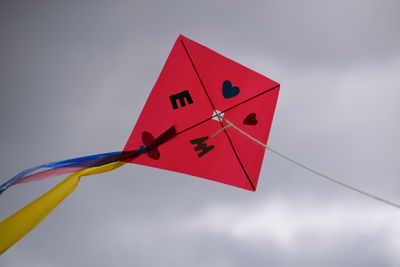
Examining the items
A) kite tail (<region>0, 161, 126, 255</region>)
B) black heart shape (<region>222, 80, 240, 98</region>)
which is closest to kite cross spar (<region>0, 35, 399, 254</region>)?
black heart shape (<region>222, 80, 240, 98</region>)

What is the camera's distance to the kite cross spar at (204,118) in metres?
5.87

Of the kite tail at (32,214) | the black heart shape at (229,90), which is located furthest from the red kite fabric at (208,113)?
the kite tail at (32,214)

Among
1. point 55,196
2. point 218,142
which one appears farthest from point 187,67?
point 55,196

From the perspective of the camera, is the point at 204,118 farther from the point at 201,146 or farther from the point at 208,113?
the point at 201,146

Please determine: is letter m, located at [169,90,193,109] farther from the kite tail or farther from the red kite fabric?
the kite tail

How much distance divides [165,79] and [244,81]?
4.60ft

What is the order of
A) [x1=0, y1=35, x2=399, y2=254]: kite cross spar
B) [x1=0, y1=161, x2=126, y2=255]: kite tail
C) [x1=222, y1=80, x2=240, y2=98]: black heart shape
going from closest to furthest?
[x1=0, y1=161, x2=126, y2=255]: kite tail → [x1=0, y1=35, x2=399, y2=254]: kite cross spar → [x1=222, y1=80, x2=240, y2=98]: black heart shape

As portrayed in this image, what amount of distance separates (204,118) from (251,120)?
0.85 m

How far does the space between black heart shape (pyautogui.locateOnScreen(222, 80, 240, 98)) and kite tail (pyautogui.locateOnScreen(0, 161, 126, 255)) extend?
2.81 m

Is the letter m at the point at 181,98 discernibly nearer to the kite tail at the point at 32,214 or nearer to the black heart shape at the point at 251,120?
the black heart shape at the point at 251,120

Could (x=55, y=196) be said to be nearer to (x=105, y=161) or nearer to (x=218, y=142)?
(x=105, y=161)

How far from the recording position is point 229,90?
625 centimetres

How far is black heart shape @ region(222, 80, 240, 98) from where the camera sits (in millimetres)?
6238

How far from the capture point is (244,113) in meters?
6.30
